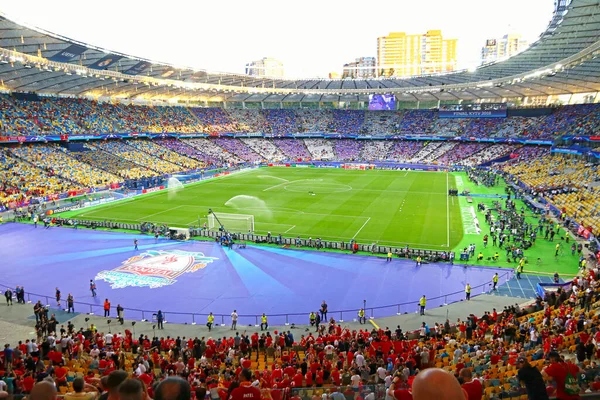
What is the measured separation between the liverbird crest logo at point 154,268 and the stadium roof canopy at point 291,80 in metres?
26.7

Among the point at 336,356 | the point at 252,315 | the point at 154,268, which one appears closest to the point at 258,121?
the point at 154,268

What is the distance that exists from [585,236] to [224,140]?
259 feet

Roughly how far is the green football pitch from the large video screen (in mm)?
33917

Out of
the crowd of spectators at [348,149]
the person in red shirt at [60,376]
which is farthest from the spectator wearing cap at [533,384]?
the crowd of spectators at [348,149]

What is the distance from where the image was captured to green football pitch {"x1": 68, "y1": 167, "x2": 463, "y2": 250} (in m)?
39.2

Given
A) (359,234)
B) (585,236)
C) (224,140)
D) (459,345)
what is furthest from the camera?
(224,140)

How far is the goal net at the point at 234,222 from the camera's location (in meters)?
40.1

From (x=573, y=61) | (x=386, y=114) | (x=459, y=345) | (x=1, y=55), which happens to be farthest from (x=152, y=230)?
(x=386, y=114)

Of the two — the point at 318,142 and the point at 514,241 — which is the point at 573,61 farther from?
the point at 318,142

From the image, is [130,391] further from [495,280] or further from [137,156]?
[137,156]

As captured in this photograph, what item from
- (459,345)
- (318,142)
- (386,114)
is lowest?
(459,345)

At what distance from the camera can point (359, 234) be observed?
3841cm

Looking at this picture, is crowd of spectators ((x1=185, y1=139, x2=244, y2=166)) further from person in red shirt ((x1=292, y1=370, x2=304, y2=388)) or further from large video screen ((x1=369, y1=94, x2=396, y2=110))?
person in red shirt ((x1=292, y1=370, x2=304, y2=388))

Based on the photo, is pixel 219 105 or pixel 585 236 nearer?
pixel 585 236
